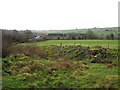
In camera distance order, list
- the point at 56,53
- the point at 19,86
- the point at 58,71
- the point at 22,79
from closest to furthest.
→ the point at 19,86, the point at 22,79, the point at 58,71, the point at 56,53

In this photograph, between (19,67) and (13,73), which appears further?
(19,67)

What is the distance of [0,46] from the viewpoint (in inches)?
1130

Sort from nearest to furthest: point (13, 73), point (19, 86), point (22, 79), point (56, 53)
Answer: point (19, 86) < point (22, 79) < point (13, 73) < point (56, 53)

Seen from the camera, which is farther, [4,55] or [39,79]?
[4,55]

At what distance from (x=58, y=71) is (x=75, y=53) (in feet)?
52.5

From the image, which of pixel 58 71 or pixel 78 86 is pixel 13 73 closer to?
pixel 58 71

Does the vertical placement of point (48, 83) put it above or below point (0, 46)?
below

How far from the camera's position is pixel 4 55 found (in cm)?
2992

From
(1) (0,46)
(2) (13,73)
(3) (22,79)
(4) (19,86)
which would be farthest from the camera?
(1) (0,46)

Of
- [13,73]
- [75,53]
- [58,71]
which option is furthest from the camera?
[75,53]

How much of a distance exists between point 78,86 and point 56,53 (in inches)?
941

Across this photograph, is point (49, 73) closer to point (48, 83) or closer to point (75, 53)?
point (48, 83)

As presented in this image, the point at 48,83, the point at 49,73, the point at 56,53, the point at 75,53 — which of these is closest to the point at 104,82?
Result: the point at 48,83

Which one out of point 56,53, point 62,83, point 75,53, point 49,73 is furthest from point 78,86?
point 56,53
